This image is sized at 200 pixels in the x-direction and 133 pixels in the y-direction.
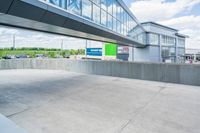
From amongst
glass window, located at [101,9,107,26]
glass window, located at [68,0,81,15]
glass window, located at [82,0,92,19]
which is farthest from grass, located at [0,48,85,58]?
glass window, located at [68,0,81,15]

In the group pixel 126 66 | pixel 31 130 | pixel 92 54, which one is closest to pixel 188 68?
pixel 126 66

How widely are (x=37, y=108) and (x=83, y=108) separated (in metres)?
1.56

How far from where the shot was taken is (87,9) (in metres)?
9.23

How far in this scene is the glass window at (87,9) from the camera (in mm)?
8732

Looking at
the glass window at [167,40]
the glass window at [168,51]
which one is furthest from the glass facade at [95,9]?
the glass window at [167,40]

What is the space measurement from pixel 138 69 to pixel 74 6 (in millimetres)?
6175

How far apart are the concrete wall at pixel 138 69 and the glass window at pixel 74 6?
5.46 m

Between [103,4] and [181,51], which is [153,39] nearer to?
[181,51]

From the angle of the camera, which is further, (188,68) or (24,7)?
(188,68)

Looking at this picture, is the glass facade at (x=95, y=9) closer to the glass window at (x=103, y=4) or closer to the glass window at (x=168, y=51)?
the glass window at (x=103, y=4)

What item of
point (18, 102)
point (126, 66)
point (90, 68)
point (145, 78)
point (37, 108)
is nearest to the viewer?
point (37, 108)

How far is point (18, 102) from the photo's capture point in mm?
5848

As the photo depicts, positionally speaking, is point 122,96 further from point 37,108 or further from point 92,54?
point 92,54

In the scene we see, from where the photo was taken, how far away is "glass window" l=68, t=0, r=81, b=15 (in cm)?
740
